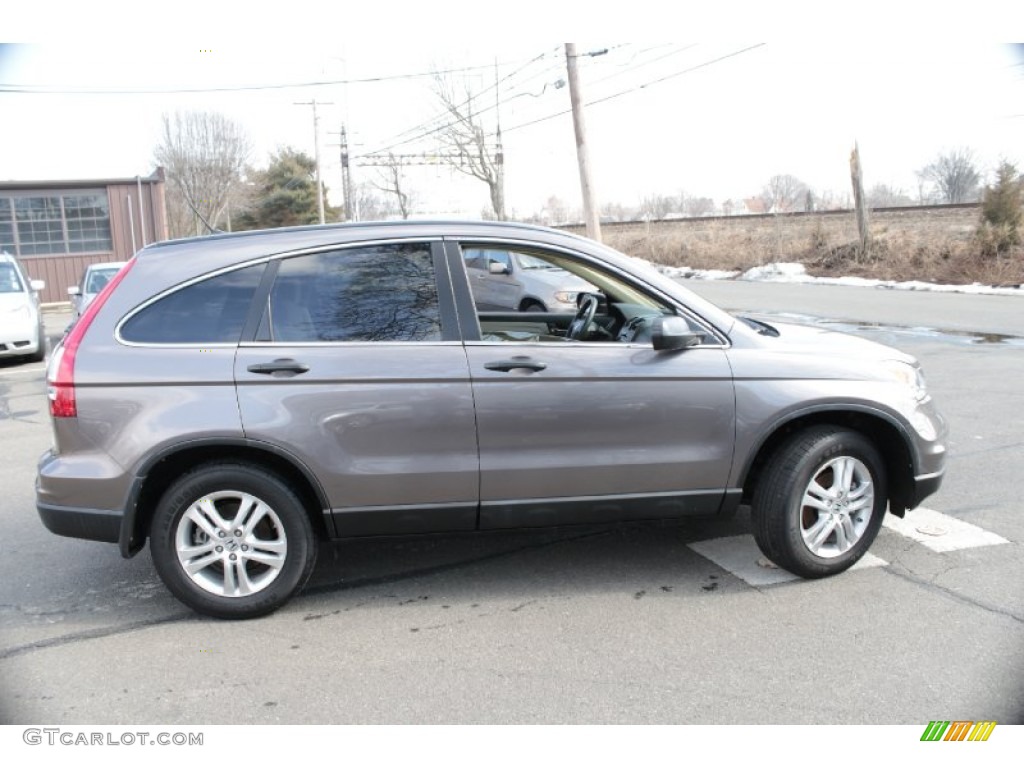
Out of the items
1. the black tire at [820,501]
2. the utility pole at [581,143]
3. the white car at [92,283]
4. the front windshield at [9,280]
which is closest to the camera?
the black tire at [820,501]

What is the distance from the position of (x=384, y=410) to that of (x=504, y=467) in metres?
0.60

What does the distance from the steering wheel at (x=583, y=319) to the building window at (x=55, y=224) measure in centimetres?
2618

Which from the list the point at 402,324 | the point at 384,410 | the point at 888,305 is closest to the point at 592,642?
the point at 384,410

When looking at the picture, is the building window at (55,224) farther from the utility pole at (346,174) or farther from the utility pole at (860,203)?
the utility pole at (860,203)

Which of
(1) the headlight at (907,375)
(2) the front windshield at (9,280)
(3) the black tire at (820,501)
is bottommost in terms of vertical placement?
(3) the black tire at (820,501)

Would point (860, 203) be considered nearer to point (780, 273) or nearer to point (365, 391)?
point (780, 273)

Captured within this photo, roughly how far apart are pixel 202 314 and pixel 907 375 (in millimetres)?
3394

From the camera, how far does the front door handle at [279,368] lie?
3713 millimetres

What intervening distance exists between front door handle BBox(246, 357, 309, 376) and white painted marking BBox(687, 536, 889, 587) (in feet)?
7.64

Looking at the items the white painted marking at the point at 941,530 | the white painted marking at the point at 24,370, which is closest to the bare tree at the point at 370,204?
the white painted marking at the point at 24,370

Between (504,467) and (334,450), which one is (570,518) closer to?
(504,467)

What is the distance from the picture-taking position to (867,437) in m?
4.20

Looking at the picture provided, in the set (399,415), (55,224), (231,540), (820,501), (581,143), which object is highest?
(55,224)

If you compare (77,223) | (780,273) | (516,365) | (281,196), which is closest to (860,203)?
(780,273)
